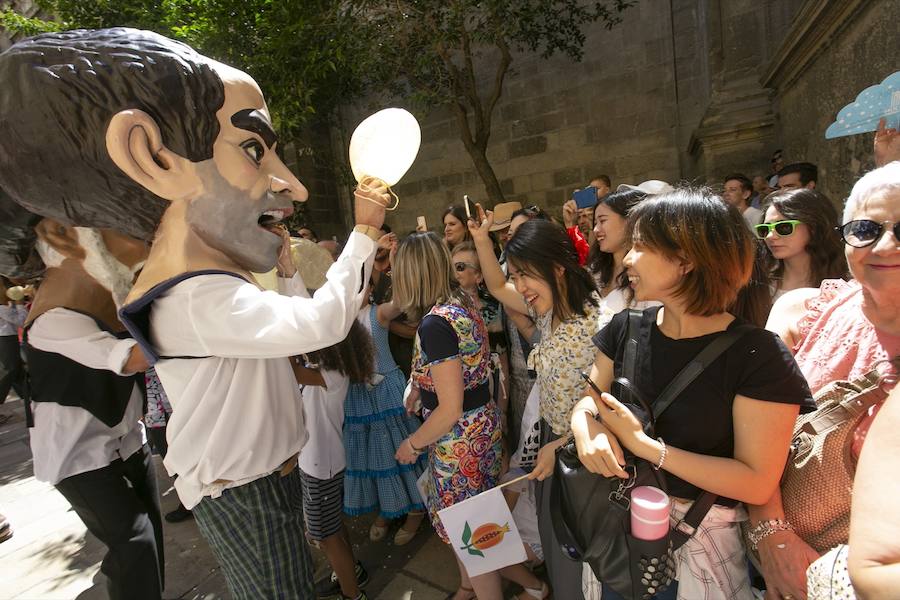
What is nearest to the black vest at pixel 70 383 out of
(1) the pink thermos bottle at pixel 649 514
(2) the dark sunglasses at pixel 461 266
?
(2) the dark sunglasses at pixel 461 266

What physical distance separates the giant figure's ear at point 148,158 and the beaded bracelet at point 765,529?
68.4 inches

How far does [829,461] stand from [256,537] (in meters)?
1.57

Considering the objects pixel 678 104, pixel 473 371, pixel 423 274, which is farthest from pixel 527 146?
pixel 473 371

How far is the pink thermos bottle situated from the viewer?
105 centimetres

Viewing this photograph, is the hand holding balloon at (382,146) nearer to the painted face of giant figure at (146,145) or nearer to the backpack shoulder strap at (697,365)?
the painted face of giant figure at (146,145)

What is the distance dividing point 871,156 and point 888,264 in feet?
9.60

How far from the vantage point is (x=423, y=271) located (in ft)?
6.67

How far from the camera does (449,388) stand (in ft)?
5.99

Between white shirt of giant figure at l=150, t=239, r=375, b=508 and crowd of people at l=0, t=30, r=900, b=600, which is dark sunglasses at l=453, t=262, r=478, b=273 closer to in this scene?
crowd of people at l=0, t=30, r=900, b=600

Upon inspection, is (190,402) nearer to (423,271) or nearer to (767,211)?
(423,271)

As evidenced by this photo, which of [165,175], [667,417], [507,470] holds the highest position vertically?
[165,175]

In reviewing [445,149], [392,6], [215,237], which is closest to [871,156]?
[215,237]

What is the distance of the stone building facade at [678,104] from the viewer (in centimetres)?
345

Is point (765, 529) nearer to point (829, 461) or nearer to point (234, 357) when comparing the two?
point (829, 461)
